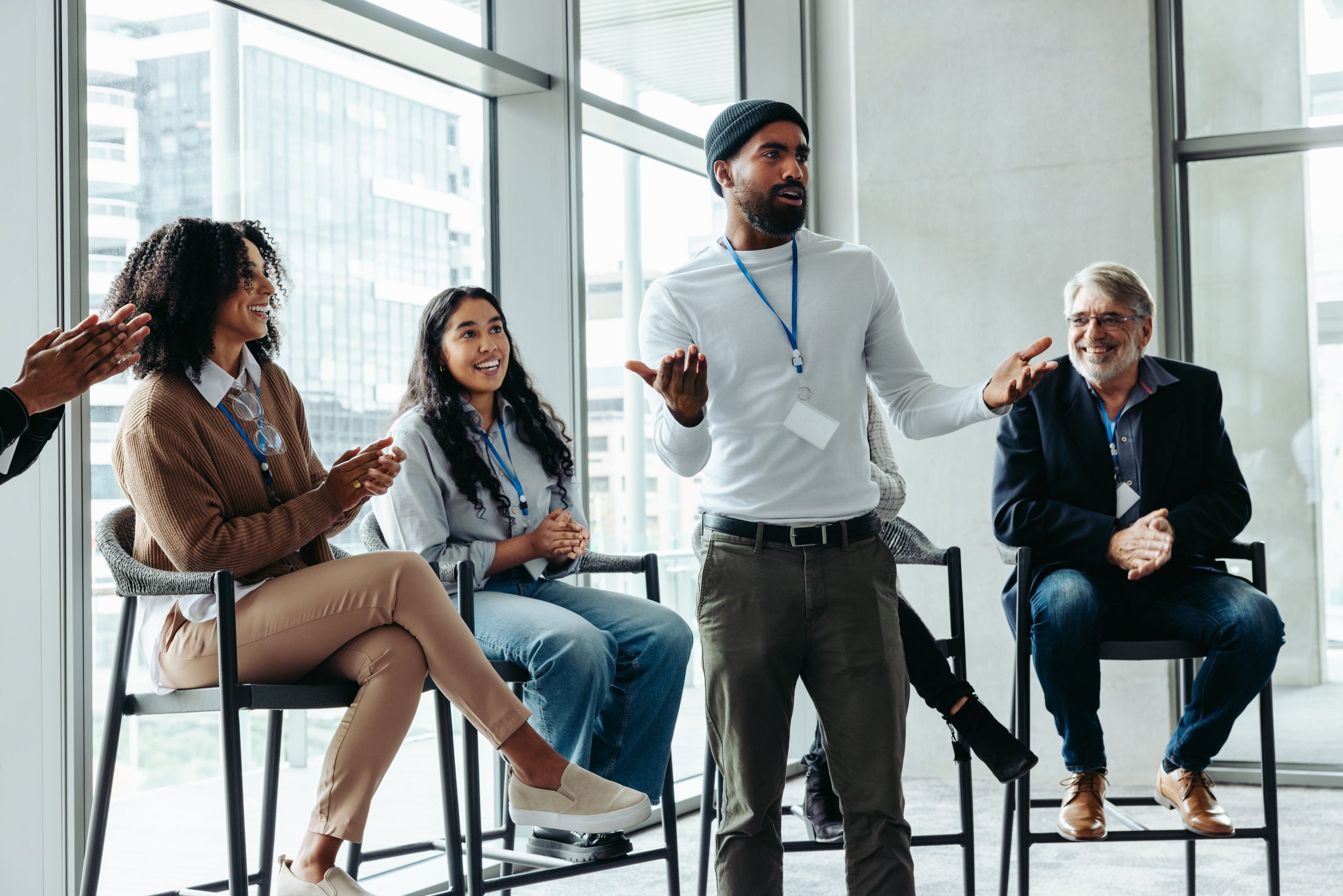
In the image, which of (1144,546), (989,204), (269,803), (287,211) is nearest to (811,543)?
(1144,546)

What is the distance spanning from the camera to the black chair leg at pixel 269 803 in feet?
8.24

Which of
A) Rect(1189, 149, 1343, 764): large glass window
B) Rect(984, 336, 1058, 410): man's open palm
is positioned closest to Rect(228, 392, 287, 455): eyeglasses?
Rect(984, 336, 1058, 410): man's open palm

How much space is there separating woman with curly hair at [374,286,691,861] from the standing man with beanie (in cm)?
38

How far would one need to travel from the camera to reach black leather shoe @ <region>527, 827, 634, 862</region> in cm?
244

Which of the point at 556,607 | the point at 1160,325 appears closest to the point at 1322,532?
the point at 1160,325

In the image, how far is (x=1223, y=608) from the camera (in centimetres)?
271

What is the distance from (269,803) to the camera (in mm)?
2520

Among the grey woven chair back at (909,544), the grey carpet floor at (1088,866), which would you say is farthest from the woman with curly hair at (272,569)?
the grey carpet floor at (1088,866)

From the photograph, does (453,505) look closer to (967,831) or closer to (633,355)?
(967,831)

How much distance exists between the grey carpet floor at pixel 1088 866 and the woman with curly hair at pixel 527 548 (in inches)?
26.3

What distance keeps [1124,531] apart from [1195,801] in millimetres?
587

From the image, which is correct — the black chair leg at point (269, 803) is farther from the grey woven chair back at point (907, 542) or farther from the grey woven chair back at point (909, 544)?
the grey woven chair back at point (907, 542)

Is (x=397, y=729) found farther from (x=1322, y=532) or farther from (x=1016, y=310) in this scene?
(x=1322, y=532)

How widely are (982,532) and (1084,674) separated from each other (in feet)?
5.63
